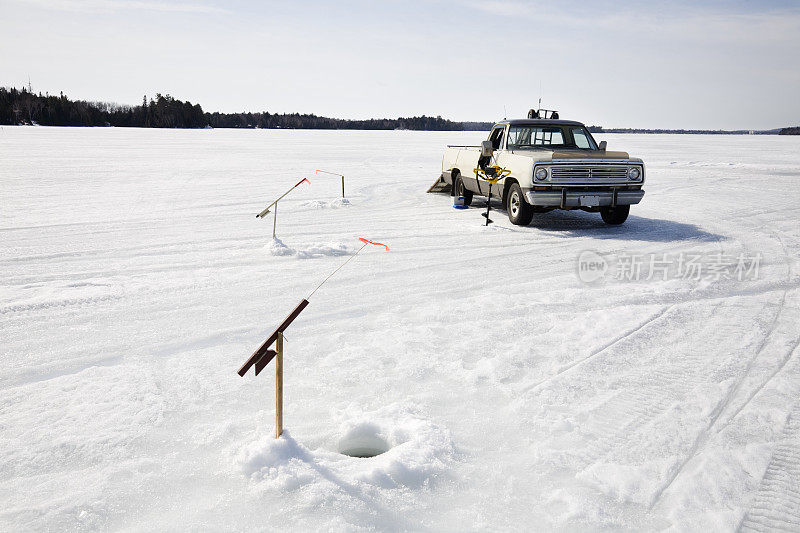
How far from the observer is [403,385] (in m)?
3.89

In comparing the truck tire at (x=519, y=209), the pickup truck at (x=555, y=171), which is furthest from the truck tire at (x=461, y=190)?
the truck tire at (x=519, y=209)

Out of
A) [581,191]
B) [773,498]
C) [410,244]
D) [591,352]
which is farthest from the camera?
[581,191]

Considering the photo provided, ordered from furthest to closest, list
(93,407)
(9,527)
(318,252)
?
(318,252), (93,407), (9,527)

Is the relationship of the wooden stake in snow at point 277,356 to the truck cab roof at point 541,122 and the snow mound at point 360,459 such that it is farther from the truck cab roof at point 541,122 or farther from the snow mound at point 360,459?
the truck cab roof at point 541,122

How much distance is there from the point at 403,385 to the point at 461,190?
32.2 feet

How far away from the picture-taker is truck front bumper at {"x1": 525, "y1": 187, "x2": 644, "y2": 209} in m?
9.52

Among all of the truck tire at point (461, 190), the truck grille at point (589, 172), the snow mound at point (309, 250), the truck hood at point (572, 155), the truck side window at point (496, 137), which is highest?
the truck side window at point (496, 137)

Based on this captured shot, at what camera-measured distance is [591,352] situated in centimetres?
448

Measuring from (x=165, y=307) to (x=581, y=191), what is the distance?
7.12 meters

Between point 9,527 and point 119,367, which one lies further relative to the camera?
point 119,367

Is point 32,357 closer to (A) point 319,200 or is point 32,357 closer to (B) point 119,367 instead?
(B) point 119,367

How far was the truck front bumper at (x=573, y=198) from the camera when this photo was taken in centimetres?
952

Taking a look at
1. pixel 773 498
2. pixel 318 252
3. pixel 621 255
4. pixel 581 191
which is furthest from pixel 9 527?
pixel 581 191

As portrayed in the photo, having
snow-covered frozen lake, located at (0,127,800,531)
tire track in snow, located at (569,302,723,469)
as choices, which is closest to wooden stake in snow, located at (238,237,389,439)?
snow-covered frozen lake, located at (0,127,800,531)
